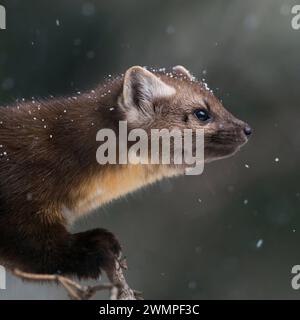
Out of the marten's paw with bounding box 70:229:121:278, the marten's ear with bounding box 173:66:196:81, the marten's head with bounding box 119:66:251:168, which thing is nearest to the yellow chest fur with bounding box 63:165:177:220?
the marten's head with bounding box 119:66:251:168

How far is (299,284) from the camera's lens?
943 centimetres

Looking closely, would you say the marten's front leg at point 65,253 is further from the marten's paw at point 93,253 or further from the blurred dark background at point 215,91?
the blurred dark background at point 215,91

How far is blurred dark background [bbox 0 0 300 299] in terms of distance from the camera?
9484 mm

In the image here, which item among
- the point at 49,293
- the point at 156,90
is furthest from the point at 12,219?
the point at 49,293

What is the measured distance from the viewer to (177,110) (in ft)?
15.3

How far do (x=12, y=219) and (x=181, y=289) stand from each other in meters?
6.11

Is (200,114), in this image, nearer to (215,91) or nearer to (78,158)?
(78,158)

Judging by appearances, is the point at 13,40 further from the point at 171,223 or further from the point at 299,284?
the point at 299,284

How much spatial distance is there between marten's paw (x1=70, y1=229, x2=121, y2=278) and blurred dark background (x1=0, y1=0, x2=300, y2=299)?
17.1ft

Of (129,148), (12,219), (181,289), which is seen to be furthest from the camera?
(181,289)

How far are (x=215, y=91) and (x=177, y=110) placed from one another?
15.1 ft

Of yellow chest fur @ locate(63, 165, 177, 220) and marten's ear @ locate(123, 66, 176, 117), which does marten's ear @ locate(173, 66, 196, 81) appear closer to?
marten's ear @ locate(123, 66, 176, 117)

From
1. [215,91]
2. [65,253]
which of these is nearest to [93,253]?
[65,253]

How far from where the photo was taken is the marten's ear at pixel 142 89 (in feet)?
15.1
